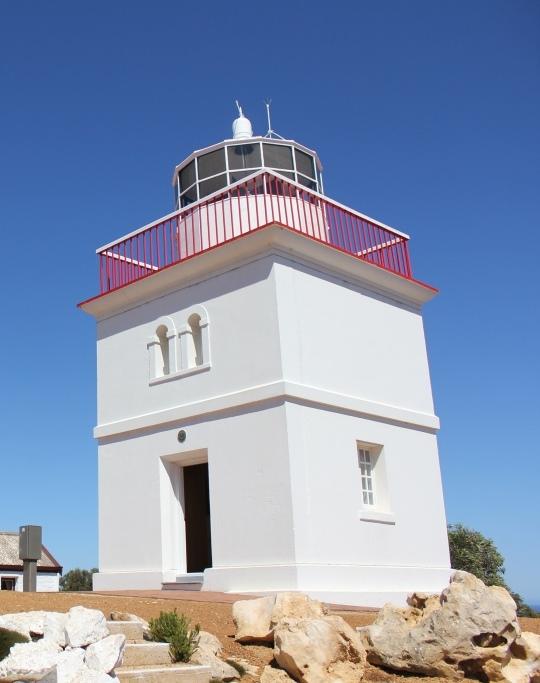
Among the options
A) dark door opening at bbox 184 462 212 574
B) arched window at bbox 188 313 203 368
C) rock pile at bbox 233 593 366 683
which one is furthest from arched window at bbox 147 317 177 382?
rock pile at bbox 233 593 366 683

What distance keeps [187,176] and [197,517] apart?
7332 mm

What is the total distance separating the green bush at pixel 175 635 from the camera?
8297 millimetres

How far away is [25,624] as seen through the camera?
26.6ft

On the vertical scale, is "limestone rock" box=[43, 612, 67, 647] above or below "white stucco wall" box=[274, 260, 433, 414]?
below

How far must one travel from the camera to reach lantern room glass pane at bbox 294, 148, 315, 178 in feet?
60.3

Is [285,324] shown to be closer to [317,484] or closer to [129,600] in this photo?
[317,484]

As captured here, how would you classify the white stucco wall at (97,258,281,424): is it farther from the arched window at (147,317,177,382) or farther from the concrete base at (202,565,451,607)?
the concrete base at (202,565,451,607)

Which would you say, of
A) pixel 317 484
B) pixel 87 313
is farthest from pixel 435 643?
pixel 87 313

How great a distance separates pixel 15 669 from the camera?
6.70 m

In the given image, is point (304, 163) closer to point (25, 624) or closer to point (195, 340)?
point (195, 340)

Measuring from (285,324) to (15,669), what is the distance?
8.83 metres

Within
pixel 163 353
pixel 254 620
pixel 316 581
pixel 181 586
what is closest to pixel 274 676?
pixel 254 620

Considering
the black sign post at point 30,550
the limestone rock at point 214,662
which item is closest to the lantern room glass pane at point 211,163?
the black sign post at point 30,550

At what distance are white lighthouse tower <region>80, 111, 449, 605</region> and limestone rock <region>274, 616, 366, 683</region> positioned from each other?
14.7ft
